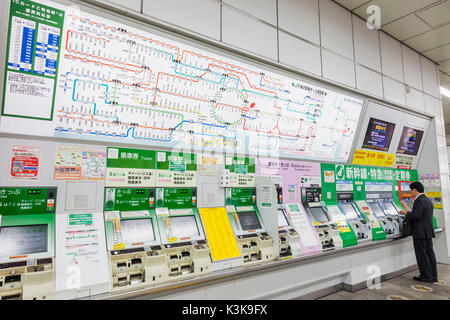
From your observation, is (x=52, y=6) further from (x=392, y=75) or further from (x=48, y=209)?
(x=392, y=75)

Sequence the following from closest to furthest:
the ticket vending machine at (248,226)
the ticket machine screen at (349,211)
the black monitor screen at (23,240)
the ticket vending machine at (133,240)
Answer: the black monitor screen at (23,240)
the ticket vending machine at (133,240)
the ticket vending machine at (248,226)
the ticket machine screen at (349,211)

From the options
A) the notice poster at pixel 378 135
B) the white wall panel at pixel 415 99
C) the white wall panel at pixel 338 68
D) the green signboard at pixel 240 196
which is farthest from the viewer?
the white wall panel at pixel 415 99

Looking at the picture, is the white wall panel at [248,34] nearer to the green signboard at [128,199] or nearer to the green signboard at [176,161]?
the green signboard at [176,161]

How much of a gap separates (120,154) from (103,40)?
3.05ft

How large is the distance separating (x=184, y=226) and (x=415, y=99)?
5.05 metres

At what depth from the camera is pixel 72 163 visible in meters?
2.14

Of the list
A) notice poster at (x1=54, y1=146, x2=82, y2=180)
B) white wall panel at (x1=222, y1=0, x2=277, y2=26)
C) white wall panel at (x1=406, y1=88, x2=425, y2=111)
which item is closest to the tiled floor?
white wall panel at (x1=406, y1=88, x2=425, y2=111)

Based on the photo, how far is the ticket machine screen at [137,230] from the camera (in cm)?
219

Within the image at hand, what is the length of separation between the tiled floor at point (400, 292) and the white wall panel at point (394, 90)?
9.51 ft

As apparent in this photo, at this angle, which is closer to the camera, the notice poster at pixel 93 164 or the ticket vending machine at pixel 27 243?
the ticket vending machine at pixel 27 243

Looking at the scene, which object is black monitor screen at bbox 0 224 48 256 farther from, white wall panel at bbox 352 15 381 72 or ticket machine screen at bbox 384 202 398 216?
ticket machine screen at bbox 384 202 398 216

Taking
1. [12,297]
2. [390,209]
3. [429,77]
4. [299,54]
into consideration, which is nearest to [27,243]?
[12,297]

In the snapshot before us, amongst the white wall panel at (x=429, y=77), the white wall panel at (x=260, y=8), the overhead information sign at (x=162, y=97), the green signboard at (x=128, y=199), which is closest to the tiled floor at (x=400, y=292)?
the overhead information sign at (x=162, y=97)

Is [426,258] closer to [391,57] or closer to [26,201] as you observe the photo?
[391,57]
